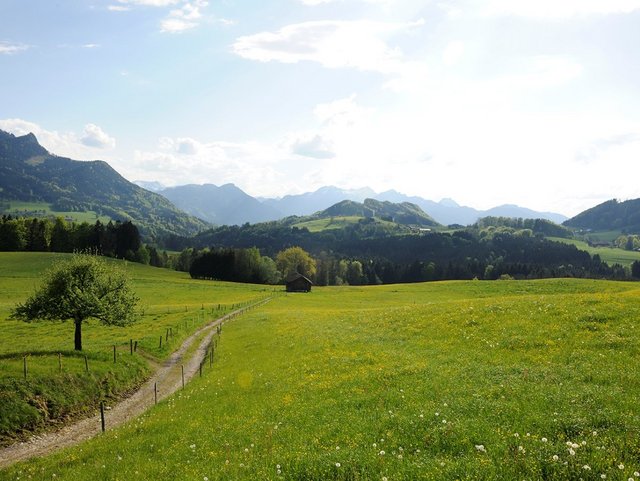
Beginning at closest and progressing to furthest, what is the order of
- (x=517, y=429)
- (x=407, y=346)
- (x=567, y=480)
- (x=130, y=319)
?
(x=567, y=480) → (x=517, y=429) → (x=407, y=346) → (x=130, y=319)

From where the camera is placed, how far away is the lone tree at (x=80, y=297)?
1505 inches

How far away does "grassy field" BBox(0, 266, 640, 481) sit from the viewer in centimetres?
1165

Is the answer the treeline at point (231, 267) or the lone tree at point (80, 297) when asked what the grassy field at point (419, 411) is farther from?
the treeline at point (231, 267)

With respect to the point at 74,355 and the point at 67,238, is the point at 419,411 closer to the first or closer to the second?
the point at 74,355

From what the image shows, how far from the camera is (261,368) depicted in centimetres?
3088

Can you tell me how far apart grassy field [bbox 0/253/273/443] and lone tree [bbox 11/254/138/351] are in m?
3.05

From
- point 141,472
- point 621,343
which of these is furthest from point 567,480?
point 621,343

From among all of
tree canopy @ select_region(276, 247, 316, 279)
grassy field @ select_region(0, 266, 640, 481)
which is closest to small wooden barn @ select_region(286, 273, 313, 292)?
tree canopy @ select_region(276, 247, 316, 279)

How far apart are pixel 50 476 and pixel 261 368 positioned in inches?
612

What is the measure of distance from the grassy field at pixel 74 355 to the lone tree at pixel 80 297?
3.05m

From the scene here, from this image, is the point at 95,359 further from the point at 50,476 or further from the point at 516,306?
the point at 516,306

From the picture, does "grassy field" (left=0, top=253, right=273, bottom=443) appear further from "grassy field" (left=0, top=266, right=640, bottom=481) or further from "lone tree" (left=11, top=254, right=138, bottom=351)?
"grassy field" (left=0, top=266, right=640, bottom=481)

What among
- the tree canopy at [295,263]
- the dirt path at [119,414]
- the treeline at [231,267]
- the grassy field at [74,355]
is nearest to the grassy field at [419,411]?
the dirt path at [119,414]

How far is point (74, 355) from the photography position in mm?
34906
